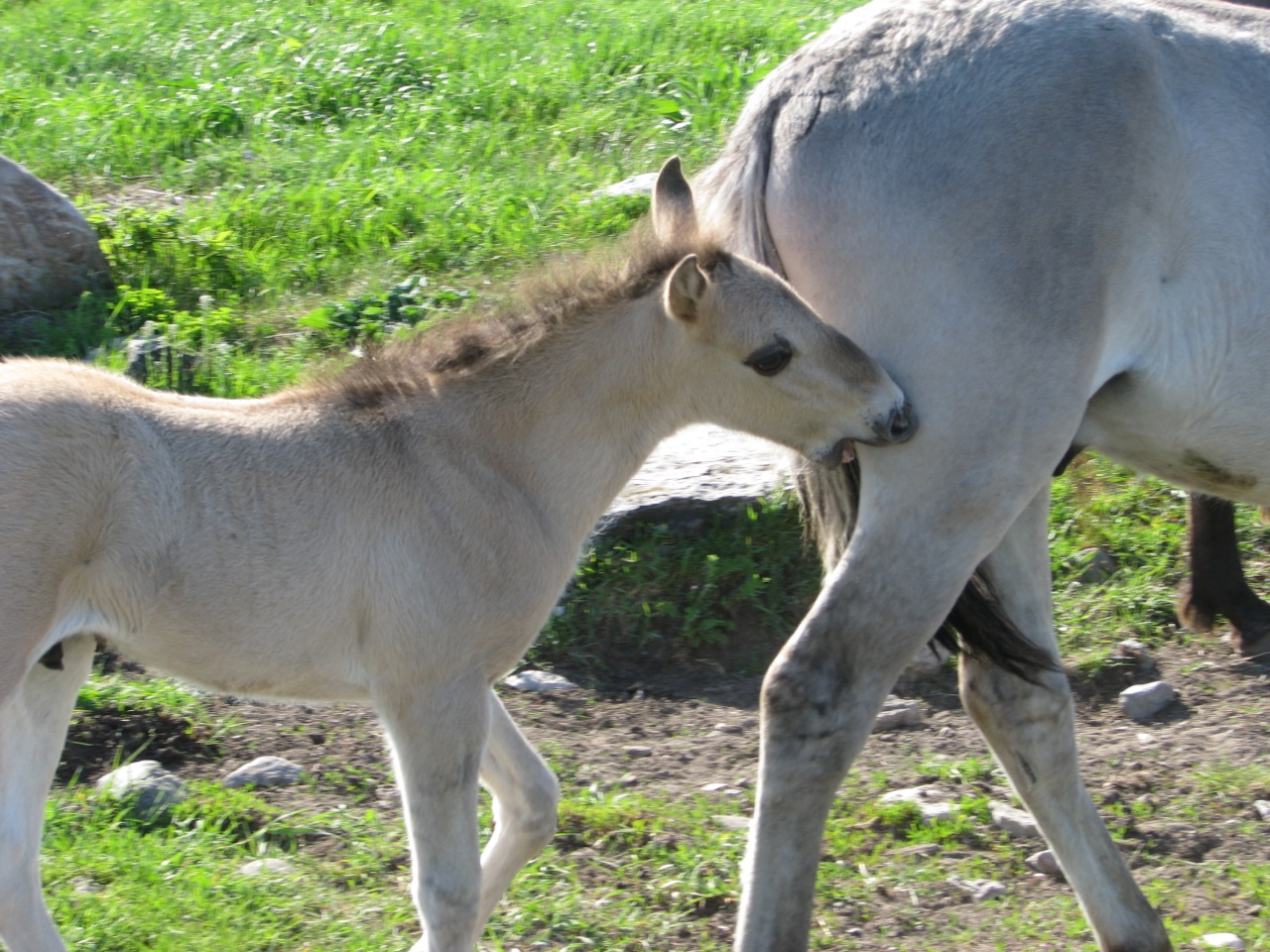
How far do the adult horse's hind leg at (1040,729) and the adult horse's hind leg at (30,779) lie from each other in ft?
6.87

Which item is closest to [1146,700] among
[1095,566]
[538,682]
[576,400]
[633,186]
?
[1095,566]

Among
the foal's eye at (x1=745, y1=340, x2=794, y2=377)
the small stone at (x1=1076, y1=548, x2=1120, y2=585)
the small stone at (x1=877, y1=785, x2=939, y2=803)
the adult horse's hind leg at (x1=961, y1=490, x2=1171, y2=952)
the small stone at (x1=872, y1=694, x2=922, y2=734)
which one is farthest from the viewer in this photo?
the small stone at (x1=1076, y1=548, x2=1120, y2=585)

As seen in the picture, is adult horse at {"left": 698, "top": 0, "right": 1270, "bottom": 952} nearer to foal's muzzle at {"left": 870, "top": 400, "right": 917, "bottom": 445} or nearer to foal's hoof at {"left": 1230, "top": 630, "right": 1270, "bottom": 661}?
foal's muzzle at {"left": 870, "top": 400, "right": 917, "bottom": 445}

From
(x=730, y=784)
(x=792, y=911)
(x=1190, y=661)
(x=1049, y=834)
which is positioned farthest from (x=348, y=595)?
(x=1190, y=661)

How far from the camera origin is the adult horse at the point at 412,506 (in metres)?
3.06

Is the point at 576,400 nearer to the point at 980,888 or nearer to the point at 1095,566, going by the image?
the point at 980,888

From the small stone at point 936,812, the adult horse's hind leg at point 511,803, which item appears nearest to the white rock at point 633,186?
the small stone at point 936,812

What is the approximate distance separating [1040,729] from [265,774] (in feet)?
6.78

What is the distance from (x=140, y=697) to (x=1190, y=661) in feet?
10.9

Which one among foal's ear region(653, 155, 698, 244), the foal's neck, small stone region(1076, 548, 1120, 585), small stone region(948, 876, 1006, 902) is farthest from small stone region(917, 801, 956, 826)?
foal's ear region(653, 155, 698, 244)

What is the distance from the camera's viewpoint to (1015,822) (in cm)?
413

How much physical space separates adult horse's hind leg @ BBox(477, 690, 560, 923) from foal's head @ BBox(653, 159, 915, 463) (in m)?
0.87

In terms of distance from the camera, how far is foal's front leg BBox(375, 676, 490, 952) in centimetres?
315

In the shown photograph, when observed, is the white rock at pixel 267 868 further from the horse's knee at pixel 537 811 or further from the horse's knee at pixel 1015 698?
the horse's knee at pixel 1015 698
